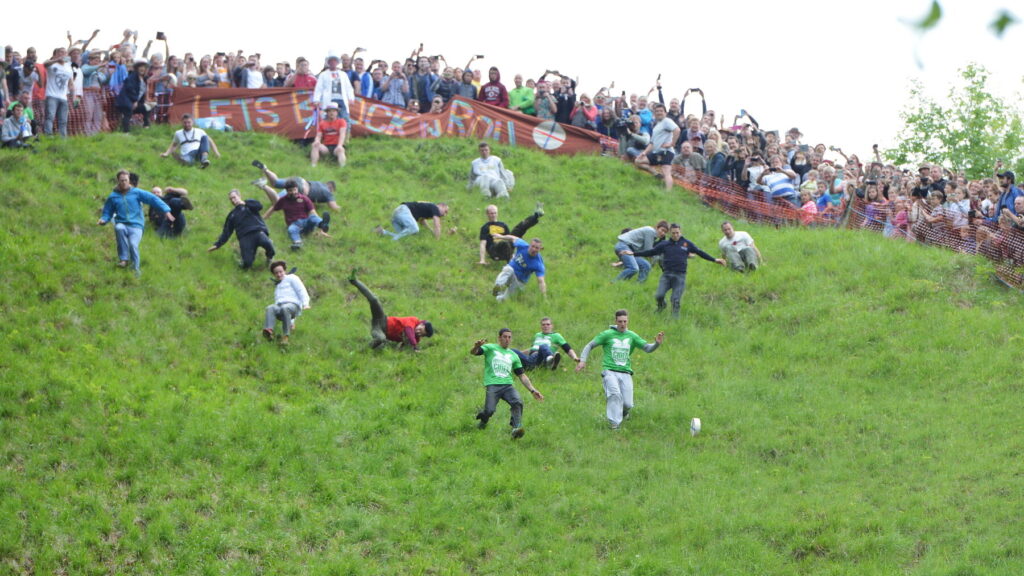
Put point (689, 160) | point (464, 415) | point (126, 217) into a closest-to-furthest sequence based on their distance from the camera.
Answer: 1. point (464, 415)
2. point (126, 217)
3. point (689, 160)

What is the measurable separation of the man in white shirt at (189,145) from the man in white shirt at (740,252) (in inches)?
484

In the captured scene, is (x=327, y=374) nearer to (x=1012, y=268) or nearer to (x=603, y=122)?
(x=1012, y=268)

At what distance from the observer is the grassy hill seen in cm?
1470

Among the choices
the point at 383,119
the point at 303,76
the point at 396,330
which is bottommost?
→ the point at 396,330

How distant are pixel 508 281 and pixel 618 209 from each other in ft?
21.9

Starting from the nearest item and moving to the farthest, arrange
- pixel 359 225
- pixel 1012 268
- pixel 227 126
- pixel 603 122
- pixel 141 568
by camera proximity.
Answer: pixel 141 568 → pixel 1012 268 → pixel 359 225 → pixel 227 126 → pixel 603 122

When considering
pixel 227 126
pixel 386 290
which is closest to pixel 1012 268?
pixel 386 290

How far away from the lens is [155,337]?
19.2m

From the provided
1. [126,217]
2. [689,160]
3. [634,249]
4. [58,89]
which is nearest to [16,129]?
[58,89]

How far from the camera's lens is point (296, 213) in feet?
79.9

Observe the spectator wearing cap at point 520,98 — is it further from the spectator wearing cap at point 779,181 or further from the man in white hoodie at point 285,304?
the man in white hoodie at point 285,304

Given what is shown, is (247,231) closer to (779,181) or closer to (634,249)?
(634,249)

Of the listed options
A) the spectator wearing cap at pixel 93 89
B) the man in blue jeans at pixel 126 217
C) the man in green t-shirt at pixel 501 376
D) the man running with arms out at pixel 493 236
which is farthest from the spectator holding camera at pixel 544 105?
the man in green t-shirt at pixel 501 376

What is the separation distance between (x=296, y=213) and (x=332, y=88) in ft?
19.3
